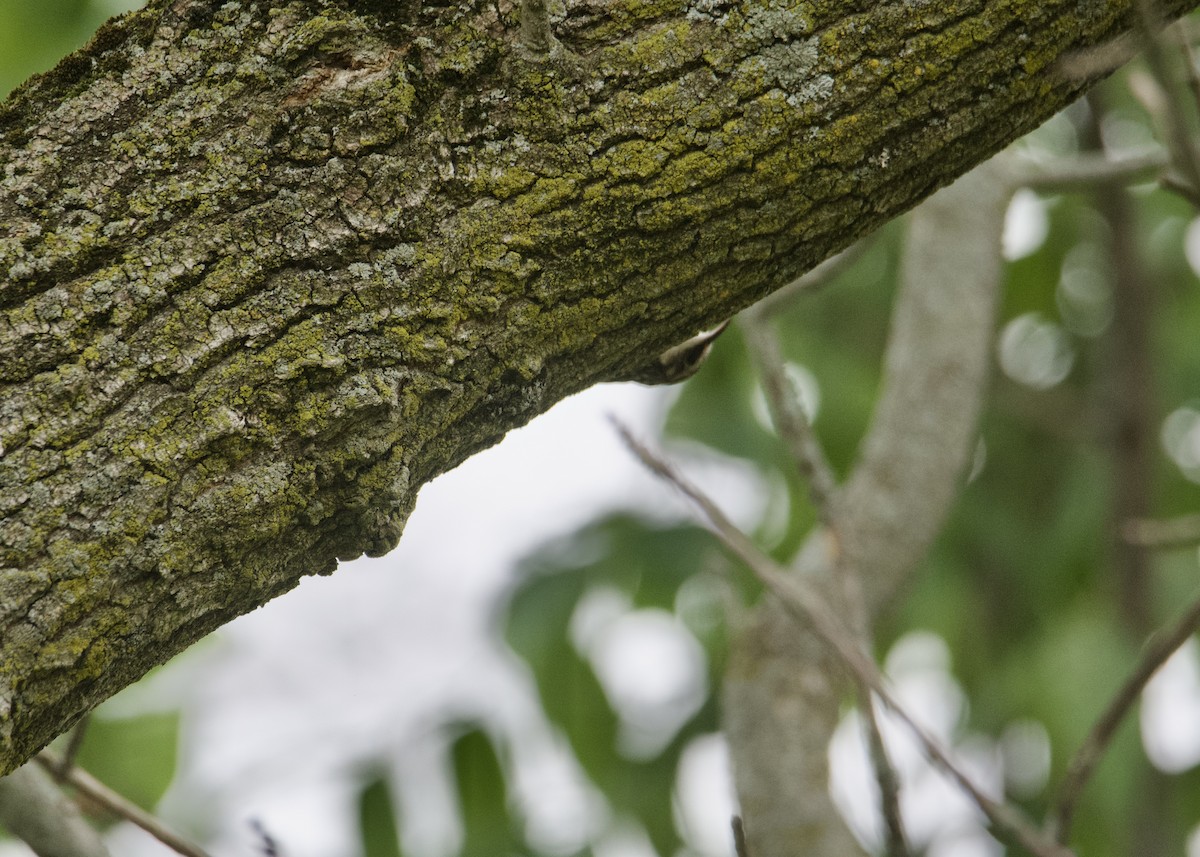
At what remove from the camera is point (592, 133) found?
111cm

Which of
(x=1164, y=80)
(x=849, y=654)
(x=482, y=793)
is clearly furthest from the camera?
(x=482, y=793)

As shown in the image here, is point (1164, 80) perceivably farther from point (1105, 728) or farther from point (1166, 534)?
point (1166, 534)

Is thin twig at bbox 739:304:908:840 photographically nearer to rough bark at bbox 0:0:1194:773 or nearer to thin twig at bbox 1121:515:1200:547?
thin twig at bbox 1121:515:1200:547

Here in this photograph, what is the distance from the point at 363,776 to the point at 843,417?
167cm

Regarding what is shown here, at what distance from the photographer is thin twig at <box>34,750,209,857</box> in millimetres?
1422

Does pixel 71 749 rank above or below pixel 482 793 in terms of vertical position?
above

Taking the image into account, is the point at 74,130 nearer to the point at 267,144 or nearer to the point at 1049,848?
the point at 267,144

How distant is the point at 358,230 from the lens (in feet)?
3.49

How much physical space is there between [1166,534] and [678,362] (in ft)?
3.75

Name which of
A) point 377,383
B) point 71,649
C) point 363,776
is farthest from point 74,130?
point 363,776

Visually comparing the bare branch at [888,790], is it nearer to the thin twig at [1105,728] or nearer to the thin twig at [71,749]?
the thin twig at [1105,728]

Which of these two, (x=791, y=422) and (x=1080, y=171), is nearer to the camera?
(x=791, y=422)

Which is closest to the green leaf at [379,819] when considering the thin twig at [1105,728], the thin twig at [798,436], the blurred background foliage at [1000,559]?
the blurred background foliage at [1000,559]

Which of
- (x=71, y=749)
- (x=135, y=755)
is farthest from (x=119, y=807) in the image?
(x=135, y=755)
